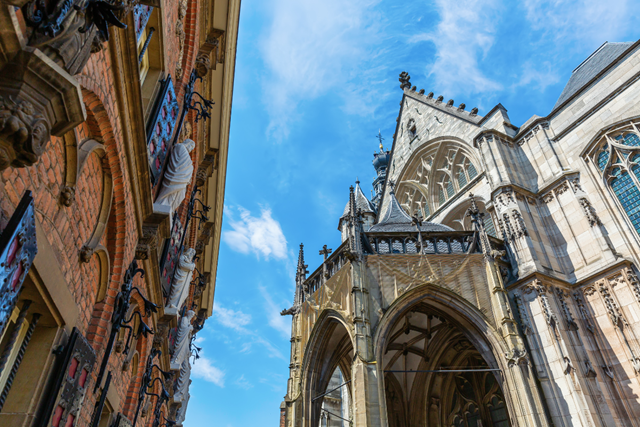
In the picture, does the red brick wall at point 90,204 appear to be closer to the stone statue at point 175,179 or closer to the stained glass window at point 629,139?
the stone statue at point 175,179

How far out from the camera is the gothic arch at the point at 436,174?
1786cm

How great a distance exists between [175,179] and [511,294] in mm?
9432

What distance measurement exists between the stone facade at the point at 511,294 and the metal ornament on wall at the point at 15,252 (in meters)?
7.67

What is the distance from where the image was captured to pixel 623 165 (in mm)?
12320

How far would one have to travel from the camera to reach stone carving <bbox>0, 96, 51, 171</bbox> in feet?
6.84

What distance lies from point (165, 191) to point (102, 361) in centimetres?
246

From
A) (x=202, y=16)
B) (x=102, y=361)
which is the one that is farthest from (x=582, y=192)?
(x=102, y=361)

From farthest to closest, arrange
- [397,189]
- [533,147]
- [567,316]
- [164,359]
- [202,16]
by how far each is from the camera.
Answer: [397,189], [533,147], [567,316], [164,359], [202,16]

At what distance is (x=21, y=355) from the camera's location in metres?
3.37

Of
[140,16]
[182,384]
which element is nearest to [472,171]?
[182,384]

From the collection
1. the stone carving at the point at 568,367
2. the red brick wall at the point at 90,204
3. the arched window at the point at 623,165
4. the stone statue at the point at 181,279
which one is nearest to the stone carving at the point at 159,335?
the stone statue at the point at 181,279

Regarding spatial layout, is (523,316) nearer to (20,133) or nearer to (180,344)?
(180,344)

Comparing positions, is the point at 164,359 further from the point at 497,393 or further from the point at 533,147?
the point at 533,147

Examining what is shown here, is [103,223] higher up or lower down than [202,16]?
lower down
